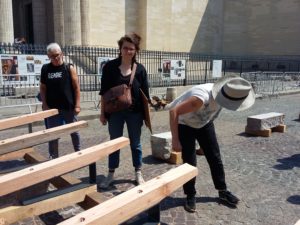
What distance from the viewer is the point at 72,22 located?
21.7 m

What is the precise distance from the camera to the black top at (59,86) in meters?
5.01

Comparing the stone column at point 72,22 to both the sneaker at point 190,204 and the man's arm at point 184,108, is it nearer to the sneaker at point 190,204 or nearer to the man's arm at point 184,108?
the sneaker at point 190,204

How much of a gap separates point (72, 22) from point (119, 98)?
1902 cm

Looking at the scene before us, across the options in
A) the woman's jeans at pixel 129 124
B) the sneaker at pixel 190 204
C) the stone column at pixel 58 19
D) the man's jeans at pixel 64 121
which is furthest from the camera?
the stone column at pixel 58 19

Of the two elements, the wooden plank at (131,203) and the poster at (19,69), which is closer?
the wooden plank at (131,203)

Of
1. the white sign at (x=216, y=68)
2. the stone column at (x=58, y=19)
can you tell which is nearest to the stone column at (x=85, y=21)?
the stone column at (x=58, y=19)

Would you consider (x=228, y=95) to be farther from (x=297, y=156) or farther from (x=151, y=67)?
(x=151, y=67)

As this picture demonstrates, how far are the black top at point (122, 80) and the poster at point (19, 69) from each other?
27.9 ft

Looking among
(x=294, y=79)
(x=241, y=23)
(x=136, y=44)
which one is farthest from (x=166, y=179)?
(x=241, y=23)

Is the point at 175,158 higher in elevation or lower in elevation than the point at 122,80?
lower

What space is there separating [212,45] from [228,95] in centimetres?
3629

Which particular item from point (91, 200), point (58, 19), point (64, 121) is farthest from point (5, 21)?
point (91, 200)

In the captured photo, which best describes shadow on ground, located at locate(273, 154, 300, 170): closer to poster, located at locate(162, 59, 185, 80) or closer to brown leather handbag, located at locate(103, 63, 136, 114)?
brown leather handbag, located at locate(103, 63, 136, 114)

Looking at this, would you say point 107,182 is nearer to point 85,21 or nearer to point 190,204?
point 190,204
